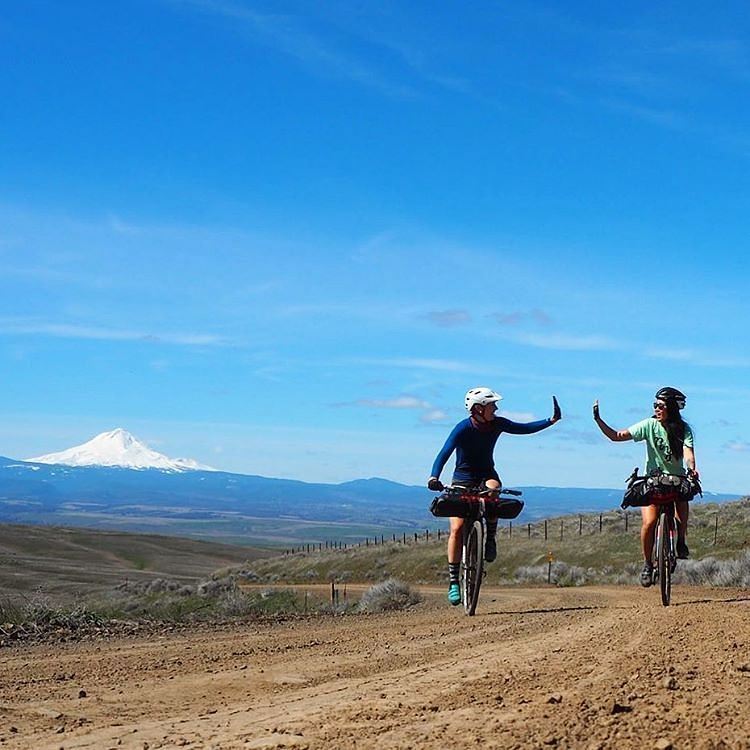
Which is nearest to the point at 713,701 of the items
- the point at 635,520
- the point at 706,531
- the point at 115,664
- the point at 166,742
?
the point at 166,742

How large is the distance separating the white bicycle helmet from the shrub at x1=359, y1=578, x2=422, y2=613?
8324 mm

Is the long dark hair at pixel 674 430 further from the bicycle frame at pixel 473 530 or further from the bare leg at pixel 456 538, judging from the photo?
the bare leg at pixel 456 538

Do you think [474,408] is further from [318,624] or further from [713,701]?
[713,701]

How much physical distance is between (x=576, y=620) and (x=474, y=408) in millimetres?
2589

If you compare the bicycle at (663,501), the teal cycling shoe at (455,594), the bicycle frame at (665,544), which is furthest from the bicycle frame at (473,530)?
the bicycle frame at (665,544)

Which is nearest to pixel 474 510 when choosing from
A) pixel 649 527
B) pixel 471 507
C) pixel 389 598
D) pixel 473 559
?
pixel 471 507

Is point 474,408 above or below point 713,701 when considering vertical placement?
above

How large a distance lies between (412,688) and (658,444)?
21.0 feet

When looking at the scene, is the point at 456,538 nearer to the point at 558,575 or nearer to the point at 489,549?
the point at 489,549

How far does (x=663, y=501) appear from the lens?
11.9m

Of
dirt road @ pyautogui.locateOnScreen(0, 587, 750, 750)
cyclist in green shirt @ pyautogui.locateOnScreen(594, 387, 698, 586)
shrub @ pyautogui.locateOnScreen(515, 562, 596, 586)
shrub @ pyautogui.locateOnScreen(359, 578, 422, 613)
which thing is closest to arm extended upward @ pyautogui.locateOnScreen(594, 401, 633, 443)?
cyclist in green shirt @ pyautogui.locateOnScreen(594, 387, 698, 586)

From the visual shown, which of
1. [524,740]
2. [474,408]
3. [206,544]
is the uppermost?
[474,408]

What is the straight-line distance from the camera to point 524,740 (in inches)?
190

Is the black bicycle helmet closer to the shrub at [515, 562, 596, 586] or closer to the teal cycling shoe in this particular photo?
the teal cycling shoe
